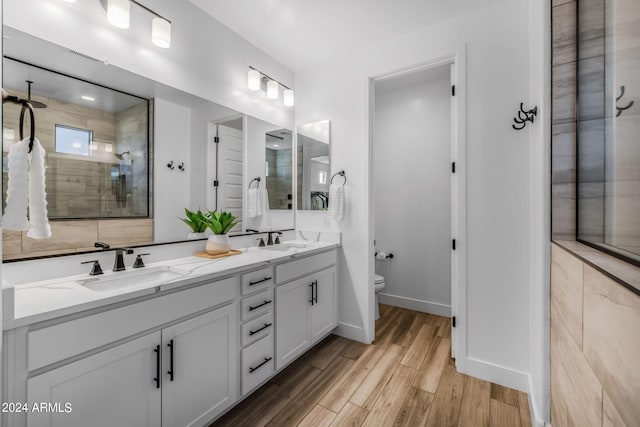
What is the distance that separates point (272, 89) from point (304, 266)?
1.59 meters

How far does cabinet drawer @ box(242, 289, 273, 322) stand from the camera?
5.39 feet

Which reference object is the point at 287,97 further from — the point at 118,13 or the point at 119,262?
the point at 119,262

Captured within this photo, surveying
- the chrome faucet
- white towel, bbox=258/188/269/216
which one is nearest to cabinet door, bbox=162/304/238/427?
the chrome faucet

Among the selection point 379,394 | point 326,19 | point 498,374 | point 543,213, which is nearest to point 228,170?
point 326,19

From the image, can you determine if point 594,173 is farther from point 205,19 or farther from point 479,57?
point 205,19

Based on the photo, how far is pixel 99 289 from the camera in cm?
133

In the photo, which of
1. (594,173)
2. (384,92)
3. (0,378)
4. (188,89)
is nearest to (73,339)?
(0,378)

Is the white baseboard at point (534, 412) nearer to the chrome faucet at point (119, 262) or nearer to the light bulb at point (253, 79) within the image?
the chrome faucet at point (119, 262)

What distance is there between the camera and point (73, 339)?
987 millimetres

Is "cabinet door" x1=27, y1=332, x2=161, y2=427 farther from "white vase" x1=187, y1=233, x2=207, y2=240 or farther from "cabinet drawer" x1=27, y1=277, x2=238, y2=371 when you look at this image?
"white vase" x1=187, y1=233, x2=207, y2=240

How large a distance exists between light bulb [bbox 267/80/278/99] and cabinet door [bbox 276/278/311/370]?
1.64 metres

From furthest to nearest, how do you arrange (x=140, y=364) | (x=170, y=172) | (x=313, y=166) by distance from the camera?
(x=313, y=166)
(x=170, y=172)
(x=140, y=364)

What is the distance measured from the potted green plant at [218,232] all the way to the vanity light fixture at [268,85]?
114 cm

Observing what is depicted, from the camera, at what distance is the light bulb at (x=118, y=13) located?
56.9 inches
